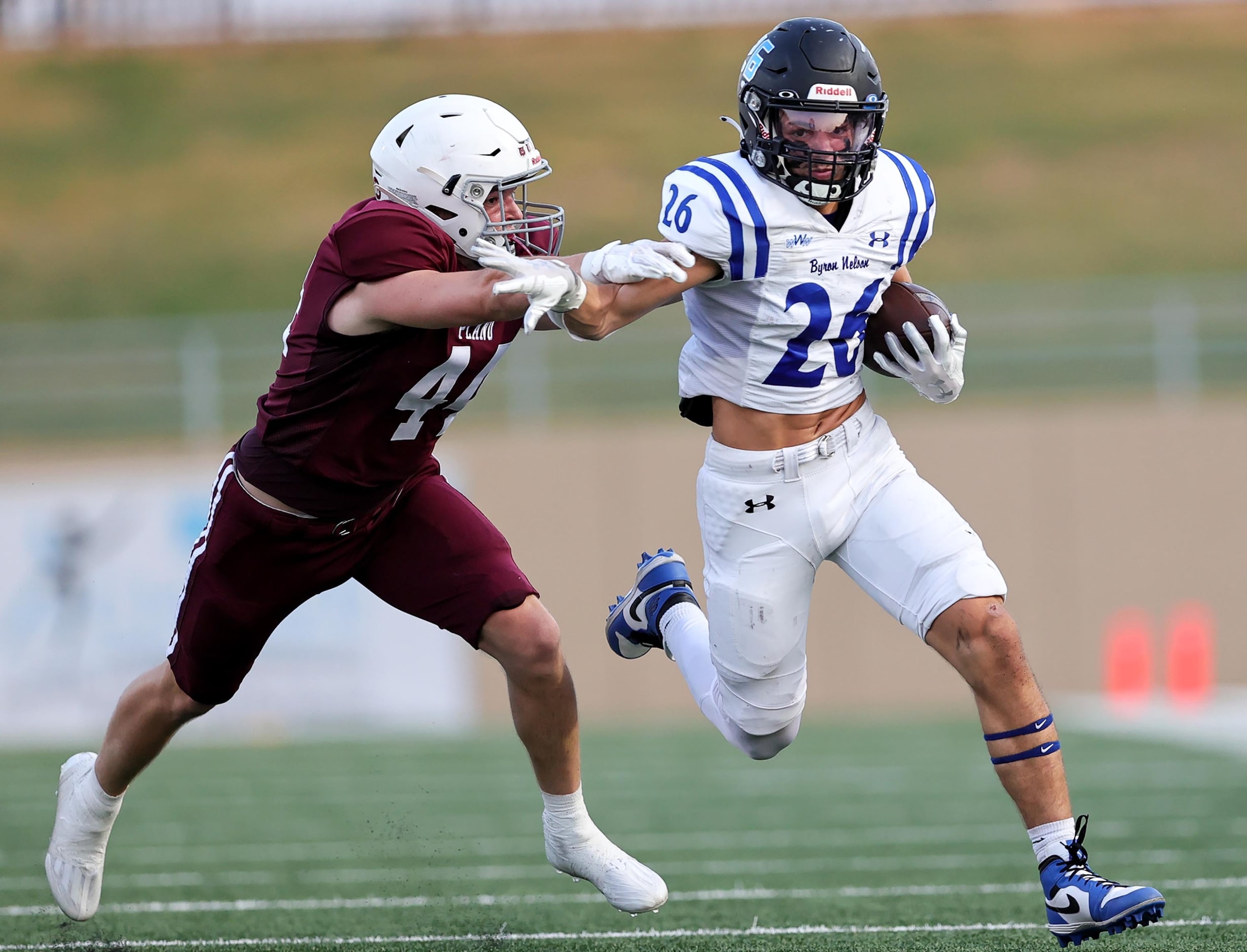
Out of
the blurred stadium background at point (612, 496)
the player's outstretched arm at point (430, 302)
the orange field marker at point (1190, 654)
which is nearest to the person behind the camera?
the player's outstretched arm at point (430, 302)

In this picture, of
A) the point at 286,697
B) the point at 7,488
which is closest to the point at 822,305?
the point at 286,697

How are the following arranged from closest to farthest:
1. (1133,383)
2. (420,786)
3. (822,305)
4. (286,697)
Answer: (822,305), (420,786), (286,697), (1133,383)

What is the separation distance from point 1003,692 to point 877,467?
0.68 meters

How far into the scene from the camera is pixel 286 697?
35.5 ft

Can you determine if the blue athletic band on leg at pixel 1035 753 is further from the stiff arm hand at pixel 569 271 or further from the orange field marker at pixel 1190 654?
the orange field marker at pixel 1190 654

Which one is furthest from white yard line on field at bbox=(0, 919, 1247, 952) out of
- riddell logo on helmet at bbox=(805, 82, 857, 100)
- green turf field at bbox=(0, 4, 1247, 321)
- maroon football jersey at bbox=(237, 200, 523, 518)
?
green turf field at bbox=(0, 4, 1247, 321)

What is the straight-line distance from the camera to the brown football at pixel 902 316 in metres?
4.12

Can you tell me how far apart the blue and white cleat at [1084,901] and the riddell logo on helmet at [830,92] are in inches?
67.1

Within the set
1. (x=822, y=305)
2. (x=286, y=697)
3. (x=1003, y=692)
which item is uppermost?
(x=822, y=305)

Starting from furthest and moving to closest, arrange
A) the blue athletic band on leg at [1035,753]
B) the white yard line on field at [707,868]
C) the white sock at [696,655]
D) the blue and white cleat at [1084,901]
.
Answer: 1. the white yard line on field at [707,868]
2. the white sock at [696,655]
3. the blue athletic band on leg at [1035,753]
4. the blue and white cleat at [1084,901]

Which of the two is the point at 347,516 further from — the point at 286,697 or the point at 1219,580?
the point at 1219,580

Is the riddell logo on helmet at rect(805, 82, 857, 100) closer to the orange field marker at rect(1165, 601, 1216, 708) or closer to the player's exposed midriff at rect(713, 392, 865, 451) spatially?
the player's exposed midriff at rect(713, 392, 865, 451)

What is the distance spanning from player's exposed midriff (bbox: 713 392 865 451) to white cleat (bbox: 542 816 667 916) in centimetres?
105

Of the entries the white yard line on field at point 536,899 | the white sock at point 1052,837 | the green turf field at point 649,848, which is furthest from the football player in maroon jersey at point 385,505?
the white sock at point 1052,837
